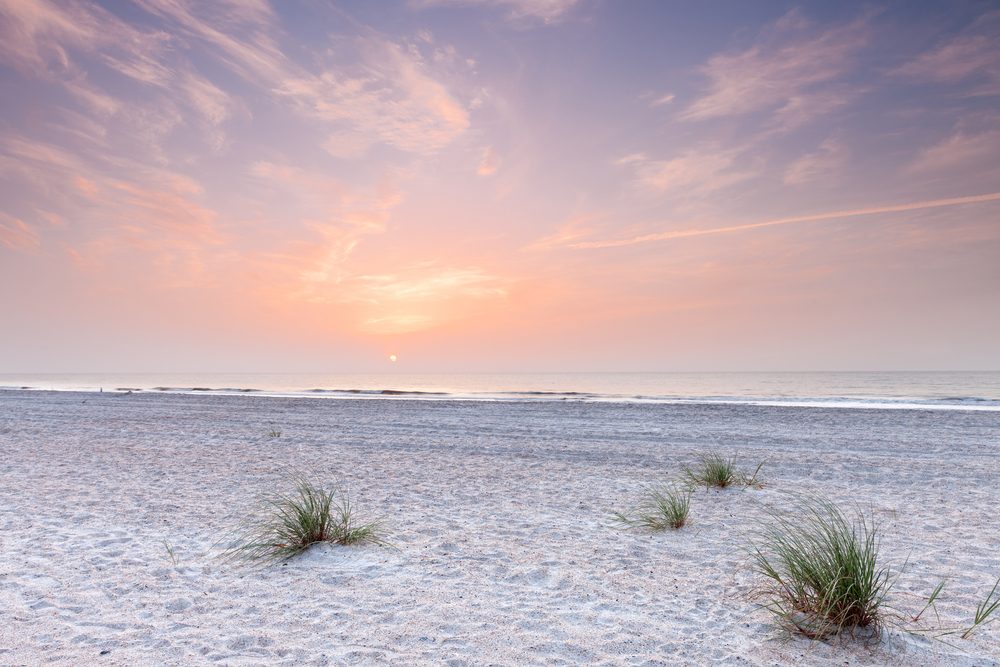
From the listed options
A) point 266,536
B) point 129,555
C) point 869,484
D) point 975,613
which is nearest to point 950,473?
point 869,484

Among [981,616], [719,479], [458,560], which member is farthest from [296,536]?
[719,479]

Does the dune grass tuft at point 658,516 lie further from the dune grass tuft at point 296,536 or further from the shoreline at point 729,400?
the shoreline at point 729,400

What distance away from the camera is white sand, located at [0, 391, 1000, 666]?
394cm

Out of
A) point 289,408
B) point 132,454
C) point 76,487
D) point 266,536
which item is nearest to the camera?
point 266,536

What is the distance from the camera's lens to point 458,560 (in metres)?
5.77

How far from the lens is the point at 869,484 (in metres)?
9.49

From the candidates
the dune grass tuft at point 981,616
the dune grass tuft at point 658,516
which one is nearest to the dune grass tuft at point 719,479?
the dune grass tuft at point 658,516

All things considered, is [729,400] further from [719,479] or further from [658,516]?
[658,516]

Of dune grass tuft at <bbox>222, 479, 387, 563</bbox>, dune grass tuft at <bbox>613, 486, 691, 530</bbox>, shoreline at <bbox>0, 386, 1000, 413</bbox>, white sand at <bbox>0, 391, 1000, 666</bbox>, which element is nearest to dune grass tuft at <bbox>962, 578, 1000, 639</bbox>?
white sand at <bbox>0, 391, 1000, 666</bbox>

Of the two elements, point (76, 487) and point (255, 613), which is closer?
point (255, 613)

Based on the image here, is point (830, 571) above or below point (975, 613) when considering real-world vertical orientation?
above

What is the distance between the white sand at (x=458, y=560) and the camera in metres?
3.94

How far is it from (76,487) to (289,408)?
18405mm

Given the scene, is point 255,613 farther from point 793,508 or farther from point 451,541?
point 793,508
